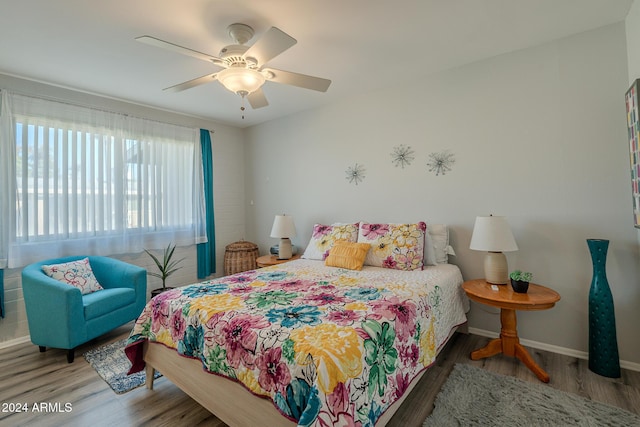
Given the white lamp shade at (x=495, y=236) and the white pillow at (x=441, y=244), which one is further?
the white pillow at (x=441, y=244)

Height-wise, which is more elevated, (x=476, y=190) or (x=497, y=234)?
(x=476, y=190)

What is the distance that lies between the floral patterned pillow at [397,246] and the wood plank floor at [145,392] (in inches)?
33.3

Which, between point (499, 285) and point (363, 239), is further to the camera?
point (363, 239)

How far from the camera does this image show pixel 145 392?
205 cm

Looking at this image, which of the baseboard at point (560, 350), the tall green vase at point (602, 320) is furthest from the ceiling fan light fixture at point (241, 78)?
the baseboard at point (560, 350)

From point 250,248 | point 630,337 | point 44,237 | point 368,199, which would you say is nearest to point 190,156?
point 250,248

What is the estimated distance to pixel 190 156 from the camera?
4211mm

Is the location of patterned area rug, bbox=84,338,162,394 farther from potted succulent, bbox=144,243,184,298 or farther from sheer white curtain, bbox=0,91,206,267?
sheer white curtain, bbox=0,91,206,267

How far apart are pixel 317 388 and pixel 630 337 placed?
2612mm

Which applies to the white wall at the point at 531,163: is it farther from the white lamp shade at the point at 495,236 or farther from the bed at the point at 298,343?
the bed at the point at 298,343

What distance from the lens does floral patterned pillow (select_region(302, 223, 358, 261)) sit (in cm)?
319

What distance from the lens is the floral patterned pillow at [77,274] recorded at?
2.73 metres

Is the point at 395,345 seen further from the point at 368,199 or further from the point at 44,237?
the point at 44,237

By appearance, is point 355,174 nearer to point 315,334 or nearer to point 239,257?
point 239,257
